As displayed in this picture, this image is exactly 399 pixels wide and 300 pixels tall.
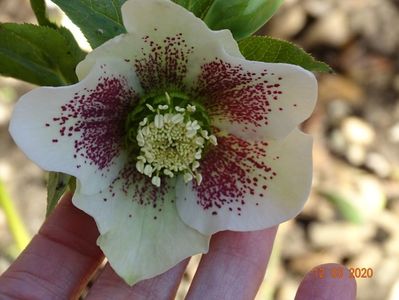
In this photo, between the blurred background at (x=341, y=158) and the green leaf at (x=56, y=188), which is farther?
the blurred background at (x=341, y=158)

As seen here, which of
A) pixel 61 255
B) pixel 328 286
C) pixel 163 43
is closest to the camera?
pixel 163 43

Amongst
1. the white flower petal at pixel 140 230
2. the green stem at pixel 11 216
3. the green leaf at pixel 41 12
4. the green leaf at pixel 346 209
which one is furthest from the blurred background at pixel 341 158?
the green leaf at pixel 41 12

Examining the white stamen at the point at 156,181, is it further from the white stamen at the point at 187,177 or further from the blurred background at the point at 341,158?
the blurred background at the point at 341,158

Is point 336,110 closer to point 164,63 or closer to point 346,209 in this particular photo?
point 346,209

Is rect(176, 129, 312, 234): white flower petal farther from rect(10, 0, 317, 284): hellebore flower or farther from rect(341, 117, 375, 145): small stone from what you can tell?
rect(341, 117, 375, 145): small stone

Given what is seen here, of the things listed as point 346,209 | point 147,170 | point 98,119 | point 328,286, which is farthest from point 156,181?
point 346,209

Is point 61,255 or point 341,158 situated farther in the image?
point 341,158

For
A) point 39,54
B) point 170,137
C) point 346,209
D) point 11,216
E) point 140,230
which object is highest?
point 39,54

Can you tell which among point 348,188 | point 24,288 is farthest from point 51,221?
point 348,188
